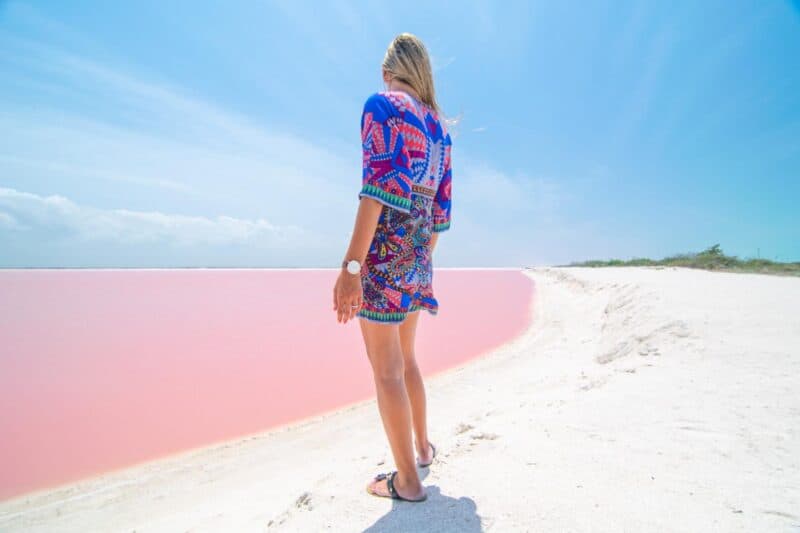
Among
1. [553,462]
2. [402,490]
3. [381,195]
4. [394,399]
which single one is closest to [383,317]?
[394,399]

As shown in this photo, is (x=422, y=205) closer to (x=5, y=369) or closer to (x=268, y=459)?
(x=268, y=459)

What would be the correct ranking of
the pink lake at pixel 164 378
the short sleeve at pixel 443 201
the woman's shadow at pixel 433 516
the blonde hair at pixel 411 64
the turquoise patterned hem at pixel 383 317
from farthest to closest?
the pink lake at pixel 164 378 → the short sleeve at pixel 443 201 → the blonde hair at pixel 411 64 → the turquoise patterned hem at pixel 383 317 → the woman's shadow at pixel 433 516

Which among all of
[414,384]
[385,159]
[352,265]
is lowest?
[414,384]

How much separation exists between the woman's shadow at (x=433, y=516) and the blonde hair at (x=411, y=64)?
1.51m

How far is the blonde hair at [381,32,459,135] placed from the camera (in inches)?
58.7

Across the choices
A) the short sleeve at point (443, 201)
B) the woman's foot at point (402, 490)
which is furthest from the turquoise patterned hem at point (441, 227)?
the woman's foot at point (402, 490)

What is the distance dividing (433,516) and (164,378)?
4083 millimetres

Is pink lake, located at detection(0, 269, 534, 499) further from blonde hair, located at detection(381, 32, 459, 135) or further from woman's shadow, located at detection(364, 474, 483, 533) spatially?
blonde hair, located at detection(381, 32, 459, 135)

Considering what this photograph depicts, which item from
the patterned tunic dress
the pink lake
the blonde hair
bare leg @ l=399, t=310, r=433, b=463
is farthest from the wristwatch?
the pink lake

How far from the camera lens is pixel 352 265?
1241 mm

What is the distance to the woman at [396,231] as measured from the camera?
1.25 m

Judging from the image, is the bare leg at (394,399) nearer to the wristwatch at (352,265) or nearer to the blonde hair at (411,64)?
the wristwatch at (352,265)

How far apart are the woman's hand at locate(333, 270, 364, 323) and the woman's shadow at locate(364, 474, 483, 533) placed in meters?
0.69

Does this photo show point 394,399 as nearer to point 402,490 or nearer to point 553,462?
point 402,490
